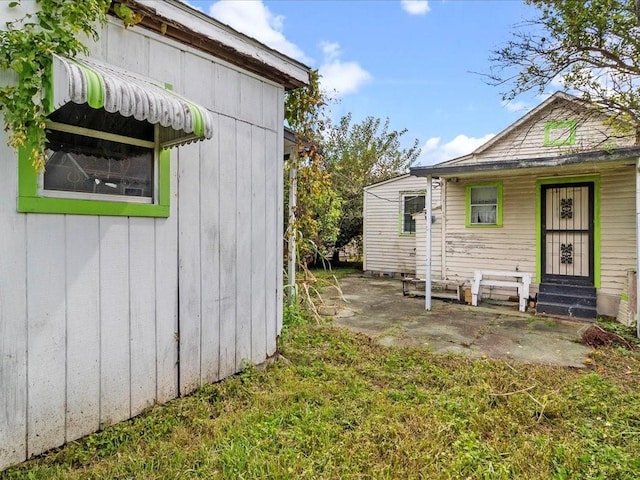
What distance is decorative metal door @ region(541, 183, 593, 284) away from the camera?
688 cm

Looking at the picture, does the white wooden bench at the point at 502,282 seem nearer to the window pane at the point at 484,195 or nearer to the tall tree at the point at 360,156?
the window pane at the point at 484,195

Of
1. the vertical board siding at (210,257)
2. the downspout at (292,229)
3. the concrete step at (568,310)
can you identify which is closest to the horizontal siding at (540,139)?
the concrete step at (568,310)

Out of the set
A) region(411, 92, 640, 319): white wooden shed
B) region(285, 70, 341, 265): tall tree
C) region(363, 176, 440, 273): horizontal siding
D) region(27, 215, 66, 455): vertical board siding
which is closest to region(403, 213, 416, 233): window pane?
region(363, 176, 440, 273): horizontal siding

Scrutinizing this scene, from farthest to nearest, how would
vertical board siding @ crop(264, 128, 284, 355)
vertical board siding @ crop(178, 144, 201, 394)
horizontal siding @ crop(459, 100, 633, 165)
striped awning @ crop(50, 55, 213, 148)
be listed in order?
horizontal siding @ crop(459, 100, 633, 165)
vertical board siding @ crop(264, 128, 284, 355)
vertical board siding @ crop(178, 144, 201, 394)
striped awning @ crop(50, 55, 213, 148)

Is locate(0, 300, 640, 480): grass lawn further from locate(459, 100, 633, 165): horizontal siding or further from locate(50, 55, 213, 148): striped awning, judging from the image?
locate(459, 100, 633, 165): horizontal siding

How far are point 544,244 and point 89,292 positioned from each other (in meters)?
7.66

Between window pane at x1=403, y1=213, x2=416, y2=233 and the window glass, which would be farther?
window pane at x1=403, y1=213, x2=416, y2=233

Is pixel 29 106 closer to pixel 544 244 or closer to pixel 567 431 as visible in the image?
pixel 567 431

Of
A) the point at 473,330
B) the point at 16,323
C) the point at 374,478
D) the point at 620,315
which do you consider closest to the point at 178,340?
the point at 16,323

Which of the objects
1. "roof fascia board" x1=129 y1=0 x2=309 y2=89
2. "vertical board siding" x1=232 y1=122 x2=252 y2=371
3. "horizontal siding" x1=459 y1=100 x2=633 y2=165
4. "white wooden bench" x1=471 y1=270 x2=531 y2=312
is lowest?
"white wooden bench" x1=471 y1=270 x2=531 y2=312

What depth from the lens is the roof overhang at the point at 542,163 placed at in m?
5.54

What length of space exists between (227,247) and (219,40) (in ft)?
5.44

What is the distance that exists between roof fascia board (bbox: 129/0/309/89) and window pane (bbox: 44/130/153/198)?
893 millimetres

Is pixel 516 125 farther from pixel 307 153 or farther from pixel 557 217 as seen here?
pixel 307 153
